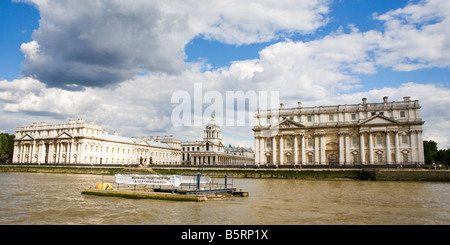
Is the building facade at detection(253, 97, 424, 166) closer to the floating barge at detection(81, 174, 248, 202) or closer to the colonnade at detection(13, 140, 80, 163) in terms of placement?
the floating barge at detection(81, 174, 248, 202)

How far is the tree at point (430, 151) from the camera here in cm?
9076

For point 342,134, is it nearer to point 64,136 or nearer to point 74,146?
point 74,146

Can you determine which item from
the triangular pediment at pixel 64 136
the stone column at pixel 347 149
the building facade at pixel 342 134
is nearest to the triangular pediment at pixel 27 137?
the triangular pediment at pixel 64 136

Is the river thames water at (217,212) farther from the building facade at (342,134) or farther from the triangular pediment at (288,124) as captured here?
the triangular pediment at (288,124)

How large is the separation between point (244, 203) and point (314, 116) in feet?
162

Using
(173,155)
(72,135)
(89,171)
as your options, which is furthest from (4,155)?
(89,171)

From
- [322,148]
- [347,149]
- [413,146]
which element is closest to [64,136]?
[322,148]

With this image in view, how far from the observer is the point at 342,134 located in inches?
2463

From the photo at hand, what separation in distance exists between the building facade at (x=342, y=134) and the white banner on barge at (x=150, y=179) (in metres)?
46.2

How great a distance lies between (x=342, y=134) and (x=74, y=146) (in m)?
66.2

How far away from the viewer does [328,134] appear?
64.2m

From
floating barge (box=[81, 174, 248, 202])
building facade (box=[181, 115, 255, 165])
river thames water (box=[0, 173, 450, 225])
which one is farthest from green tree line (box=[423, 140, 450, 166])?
floating barge (box=[81, 174, 248, 202])

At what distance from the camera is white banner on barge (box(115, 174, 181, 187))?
20986 millimetres
